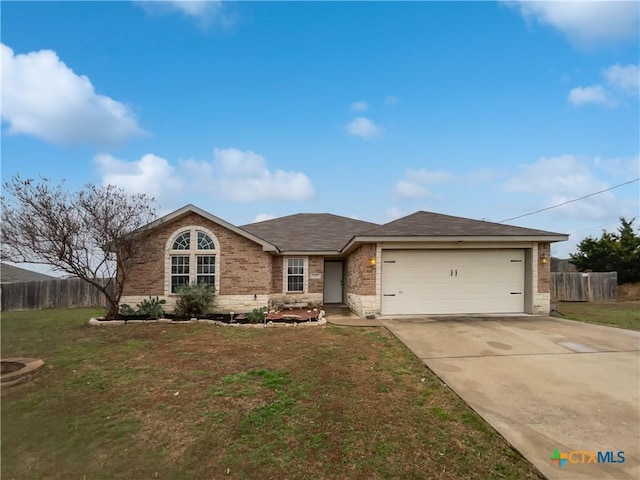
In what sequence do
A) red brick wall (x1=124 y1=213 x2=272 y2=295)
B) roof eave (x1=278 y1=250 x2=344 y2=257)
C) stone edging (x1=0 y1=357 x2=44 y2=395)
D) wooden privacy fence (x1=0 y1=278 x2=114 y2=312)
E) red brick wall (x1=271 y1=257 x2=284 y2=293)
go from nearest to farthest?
stone edging (x1=0 y1=357 x2=44 y2=395) < red brick wall (x1=124 y1=213 x2=272 y2=295) < roof eave (x1=278 y1=250 x2=344 y2=257) < red brick wall (x1=271 y1=257 x2=284 y2=293) < wooden privacy fence (x1=0 y1=278 x2=114 y2=312)

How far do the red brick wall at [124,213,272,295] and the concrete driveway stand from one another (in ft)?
19.3

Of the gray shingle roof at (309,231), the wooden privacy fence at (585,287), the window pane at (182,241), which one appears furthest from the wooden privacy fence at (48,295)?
the wooden privacy fence at (585,287)

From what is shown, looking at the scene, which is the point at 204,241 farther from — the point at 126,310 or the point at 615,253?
the point at 615,253

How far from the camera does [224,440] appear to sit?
3.49 m

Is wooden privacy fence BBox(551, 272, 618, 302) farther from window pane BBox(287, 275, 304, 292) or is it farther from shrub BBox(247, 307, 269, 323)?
shrub BBox(247, 307, 269, 323)

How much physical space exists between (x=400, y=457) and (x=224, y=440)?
1835mm

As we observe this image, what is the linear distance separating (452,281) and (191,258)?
968 centimetres

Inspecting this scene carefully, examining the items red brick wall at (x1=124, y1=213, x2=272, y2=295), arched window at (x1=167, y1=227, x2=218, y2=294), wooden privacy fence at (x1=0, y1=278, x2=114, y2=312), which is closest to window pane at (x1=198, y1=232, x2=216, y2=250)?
arched window at (x1=167, y1=227, x2=218, y2=294)

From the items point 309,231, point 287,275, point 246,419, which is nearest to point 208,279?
point 287,275

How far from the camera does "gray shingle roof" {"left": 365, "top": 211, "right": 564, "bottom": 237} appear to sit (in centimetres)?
1100

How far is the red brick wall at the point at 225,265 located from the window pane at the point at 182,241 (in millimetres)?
270

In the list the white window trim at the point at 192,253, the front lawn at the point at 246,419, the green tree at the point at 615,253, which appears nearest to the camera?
the front lawn at the point at 246,419

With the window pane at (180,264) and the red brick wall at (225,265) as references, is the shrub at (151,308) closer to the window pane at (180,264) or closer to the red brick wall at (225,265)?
the red brick wall at (225,265)

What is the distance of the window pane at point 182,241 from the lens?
41.1 feet
